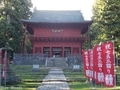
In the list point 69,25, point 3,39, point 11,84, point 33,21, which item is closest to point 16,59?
point 3,39

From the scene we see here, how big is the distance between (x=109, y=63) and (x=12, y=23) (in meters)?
39.2

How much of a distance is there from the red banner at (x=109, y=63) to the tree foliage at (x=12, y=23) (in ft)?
114

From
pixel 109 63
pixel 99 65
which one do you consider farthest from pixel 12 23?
pixel 109 63

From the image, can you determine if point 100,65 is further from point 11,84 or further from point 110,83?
Result: point 11,84

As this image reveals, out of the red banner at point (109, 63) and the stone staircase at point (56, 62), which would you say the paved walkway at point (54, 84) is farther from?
the stone staircase at point (56, 62)

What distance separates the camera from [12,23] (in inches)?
1890

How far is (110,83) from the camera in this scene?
33.7 feet

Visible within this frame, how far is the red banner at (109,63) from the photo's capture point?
10141mm

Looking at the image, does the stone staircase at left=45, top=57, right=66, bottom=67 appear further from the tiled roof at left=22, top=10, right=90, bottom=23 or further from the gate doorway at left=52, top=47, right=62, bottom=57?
the tiled roof at left=22, top=10, right=90, bottom=23

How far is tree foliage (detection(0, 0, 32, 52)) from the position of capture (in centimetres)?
4462

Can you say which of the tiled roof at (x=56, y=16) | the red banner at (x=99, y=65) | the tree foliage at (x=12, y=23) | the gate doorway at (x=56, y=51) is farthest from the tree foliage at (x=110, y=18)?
the red banner at (x=99, y=65)

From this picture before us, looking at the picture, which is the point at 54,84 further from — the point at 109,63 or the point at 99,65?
the point at 109,63

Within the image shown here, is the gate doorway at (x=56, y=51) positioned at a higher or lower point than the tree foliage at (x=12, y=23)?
lower

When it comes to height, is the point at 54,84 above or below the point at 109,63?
below
